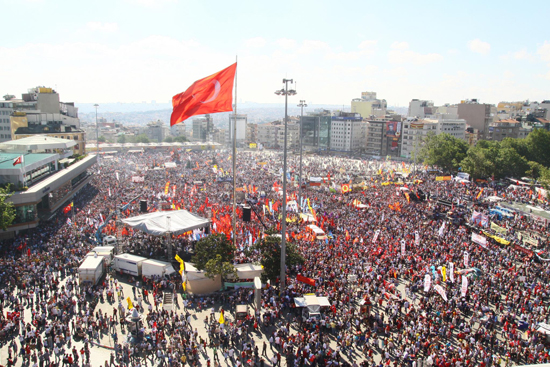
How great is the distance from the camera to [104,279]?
78.1 ft

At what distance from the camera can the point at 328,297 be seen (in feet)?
67.1

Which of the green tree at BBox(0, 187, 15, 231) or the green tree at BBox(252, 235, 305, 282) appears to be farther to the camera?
the green tree at BBox(0, 187, 15, 231)

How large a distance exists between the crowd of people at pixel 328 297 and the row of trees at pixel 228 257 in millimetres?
1099

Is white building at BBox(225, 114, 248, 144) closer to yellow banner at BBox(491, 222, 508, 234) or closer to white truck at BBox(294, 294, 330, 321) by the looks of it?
yellow banner at BBox(491, 222, 508, 234)

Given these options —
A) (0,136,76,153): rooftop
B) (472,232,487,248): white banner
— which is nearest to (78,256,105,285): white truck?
(0,136,76,153): rooftop

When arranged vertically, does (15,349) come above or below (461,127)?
below

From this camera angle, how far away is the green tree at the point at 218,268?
69.3 ft

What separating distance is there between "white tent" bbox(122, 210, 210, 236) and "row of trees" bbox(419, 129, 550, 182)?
131 feet

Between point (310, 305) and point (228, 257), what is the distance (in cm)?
567

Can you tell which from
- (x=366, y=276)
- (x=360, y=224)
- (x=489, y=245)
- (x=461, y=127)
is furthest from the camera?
(x=461, y=127)

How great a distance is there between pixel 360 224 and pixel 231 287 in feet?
48.8

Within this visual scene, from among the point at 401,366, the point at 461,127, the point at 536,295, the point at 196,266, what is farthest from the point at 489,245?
the point at 461,127

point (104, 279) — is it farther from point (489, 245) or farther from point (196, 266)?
point (489, 245)

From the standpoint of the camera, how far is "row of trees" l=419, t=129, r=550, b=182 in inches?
2201
